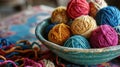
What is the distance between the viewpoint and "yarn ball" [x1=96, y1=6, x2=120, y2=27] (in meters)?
0.53

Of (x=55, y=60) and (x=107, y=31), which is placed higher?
(x=107, y=31)

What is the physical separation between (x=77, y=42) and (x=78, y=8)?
99 millimetres

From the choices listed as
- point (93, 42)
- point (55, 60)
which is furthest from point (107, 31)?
point (55, 60)

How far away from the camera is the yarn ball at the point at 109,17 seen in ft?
1.73

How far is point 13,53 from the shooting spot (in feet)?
1.91

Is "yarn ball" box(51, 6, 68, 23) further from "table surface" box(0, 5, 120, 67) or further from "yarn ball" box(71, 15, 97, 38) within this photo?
"table surface" box(0, 5, 120, 67)

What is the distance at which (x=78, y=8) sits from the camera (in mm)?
548

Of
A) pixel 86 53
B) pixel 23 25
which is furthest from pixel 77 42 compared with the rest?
pixel 23 25

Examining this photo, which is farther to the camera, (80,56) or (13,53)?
(13,53)

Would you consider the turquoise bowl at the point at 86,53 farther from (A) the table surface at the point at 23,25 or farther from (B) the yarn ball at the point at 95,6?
(A) the table surface at the point at 23,25

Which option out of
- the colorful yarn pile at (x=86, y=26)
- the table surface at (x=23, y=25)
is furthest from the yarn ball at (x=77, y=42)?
Answer: the table surface at (x=23, y=25)

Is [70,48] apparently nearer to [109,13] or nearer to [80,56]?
[80,56]

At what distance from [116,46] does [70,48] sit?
10cm

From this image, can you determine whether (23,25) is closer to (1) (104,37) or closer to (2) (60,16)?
(2) (60,16)
